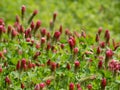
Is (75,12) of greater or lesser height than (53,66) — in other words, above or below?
below

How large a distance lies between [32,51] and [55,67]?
18.2 inches

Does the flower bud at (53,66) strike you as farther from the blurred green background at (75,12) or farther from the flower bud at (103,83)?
the blurred green background at (75,12)

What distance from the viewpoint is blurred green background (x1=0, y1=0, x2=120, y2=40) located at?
9.31 metres

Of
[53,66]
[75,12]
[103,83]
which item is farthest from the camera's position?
[75,12]

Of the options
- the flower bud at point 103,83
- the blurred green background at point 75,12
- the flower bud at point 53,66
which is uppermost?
the flower bud at point 53,66

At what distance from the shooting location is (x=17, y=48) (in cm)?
383

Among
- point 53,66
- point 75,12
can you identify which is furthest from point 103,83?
point 75,12

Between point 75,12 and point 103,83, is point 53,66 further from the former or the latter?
point 75,12

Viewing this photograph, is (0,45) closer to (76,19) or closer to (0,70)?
(0,70)

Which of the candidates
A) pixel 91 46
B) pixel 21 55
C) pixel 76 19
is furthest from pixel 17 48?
pixel 76 19

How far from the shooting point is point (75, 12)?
411 inches

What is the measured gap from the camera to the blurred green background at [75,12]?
30.6 ft

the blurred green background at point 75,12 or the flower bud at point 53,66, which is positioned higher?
the flower bud at point 53,66

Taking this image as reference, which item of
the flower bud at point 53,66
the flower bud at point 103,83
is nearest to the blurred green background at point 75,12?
the flower bud at point 53,66
